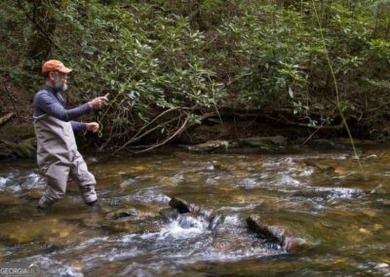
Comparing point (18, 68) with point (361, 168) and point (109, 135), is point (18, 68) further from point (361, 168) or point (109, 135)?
point (361, 168)

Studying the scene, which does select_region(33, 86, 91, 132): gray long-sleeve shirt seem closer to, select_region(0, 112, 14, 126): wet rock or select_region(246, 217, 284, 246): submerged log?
select_region(246, 217, 284, 246): submerged log

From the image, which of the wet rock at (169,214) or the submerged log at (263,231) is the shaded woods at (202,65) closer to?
the wet rock at (169,214)

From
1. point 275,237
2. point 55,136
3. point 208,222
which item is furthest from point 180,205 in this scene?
point 55,136

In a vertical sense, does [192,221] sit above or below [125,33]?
below

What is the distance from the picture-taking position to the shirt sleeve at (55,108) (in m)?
5.29

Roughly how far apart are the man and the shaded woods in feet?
5.84

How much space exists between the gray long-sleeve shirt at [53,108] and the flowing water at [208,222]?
1.10 m

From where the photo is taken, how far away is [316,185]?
6.65 metres

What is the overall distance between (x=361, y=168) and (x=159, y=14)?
5.02 metres

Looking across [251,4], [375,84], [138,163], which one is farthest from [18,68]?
[375,84]

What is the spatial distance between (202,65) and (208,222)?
15.5ft

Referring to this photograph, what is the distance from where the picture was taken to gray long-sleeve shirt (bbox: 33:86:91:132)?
209 inches

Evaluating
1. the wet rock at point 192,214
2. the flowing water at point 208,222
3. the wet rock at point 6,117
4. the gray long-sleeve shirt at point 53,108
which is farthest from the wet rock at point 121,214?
the wet rock at point 6,117

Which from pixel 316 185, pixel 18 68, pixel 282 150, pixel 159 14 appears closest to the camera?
pixel 316 185
